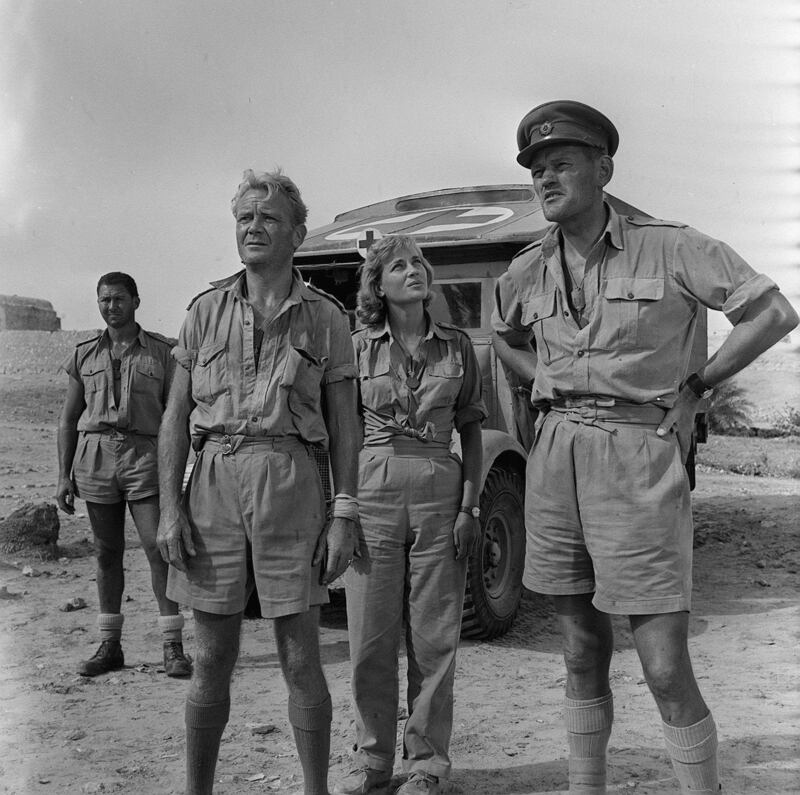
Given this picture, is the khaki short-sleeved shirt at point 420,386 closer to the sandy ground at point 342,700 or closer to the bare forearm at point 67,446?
the sandy ground at point 342,700

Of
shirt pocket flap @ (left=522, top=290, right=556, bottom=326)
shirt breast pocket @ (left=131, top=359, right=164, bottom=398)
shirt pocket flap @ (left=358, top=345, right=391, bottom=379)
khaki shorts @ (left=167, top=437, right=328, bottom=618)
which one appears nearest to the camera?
khaki shorts @ (left=167, top=437, right=328, bottom=618)

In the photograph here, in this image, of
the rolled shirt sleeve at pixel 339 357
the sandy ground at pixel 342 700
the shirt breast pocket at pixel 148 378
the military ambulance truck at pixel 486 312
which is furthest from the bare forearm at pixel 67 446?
the rolled shirt sleeve at pixel 339 357

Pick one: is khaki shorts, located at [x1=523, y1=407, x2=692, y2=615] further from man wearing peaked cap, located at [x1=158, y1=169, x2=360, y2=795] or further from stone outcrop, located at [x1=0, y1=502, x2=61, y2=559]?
stone outcrop, located at [x1=0, y1=502, x2=61, y2=559]

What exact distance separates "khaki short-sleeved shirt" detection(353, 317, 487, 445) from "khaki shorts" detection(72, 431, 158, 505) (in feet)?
5.83

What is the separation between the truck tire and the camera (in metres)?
5.60

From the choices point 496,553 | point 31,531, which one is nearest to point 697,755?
point 496,553

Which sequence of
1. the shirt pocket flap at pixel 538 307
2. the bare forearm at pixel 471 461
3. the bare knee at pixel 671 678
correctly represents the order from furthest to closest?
the bare forearm at pixel 471 461, the shirt pocket flap at pixel 538 307, the bare knee at pixel 671 678

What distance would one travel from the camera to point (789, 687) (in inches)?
189

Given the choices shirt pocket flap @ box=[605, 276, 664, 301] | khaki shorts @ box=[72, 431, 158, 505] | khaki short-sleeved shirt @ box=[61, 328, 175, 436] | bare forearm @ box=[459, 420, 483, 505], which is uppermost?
shirt pocket flap @ box=[605, 276, 664, 301]

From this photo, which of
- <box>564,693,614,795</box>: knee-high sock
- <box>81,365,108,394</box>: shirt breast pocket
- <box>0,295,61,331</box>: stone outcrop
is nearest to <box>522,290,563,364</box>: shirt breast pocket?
<box>564,693,614,795</box>: knee-high sock

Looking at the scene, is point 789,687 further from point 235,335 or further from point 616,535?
point 235,335

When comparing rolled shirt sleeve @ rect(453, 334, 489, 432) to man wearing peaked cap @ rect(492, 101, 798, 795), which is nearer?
man wearing peaked cap @ rect(492, 101, 798, 795)

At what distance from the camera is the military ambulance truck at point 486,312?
227 inches

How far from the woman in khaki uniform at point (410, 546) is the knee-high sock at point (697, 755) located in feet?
2.94
